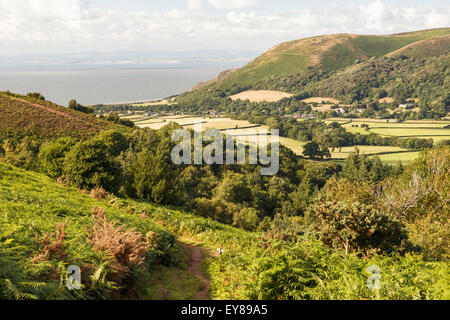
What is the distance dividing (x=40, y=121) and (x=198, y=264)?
68.1 meters

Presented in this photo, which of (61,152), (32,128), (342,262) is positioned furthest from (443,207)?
(32,128)

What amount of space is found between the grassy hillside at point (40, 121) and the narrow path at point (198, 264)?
191 feet

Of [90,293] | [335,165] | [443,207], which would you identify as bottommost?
[335,165]

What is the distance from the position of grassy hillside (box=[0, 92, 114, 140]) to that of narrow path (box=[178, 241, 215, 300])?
191 feet

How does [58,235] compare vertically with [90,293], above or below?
above

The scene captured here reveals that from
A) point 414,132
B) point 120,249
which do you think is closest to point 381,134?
point 414,132

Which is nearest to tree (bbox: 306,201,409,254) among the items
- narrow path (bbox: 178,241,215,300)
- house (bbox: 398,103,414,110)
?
narrow path (bbox: 178,241,215,300)

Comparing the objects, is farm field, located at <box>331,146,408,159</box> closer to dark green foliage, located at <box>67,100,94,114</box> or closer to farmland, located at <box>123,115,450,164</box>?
farmland, located at <box>123,115,450,164</box>

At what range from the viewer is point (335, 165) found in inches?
3588

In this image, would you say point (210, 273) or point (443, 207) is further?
point (443, 207)
